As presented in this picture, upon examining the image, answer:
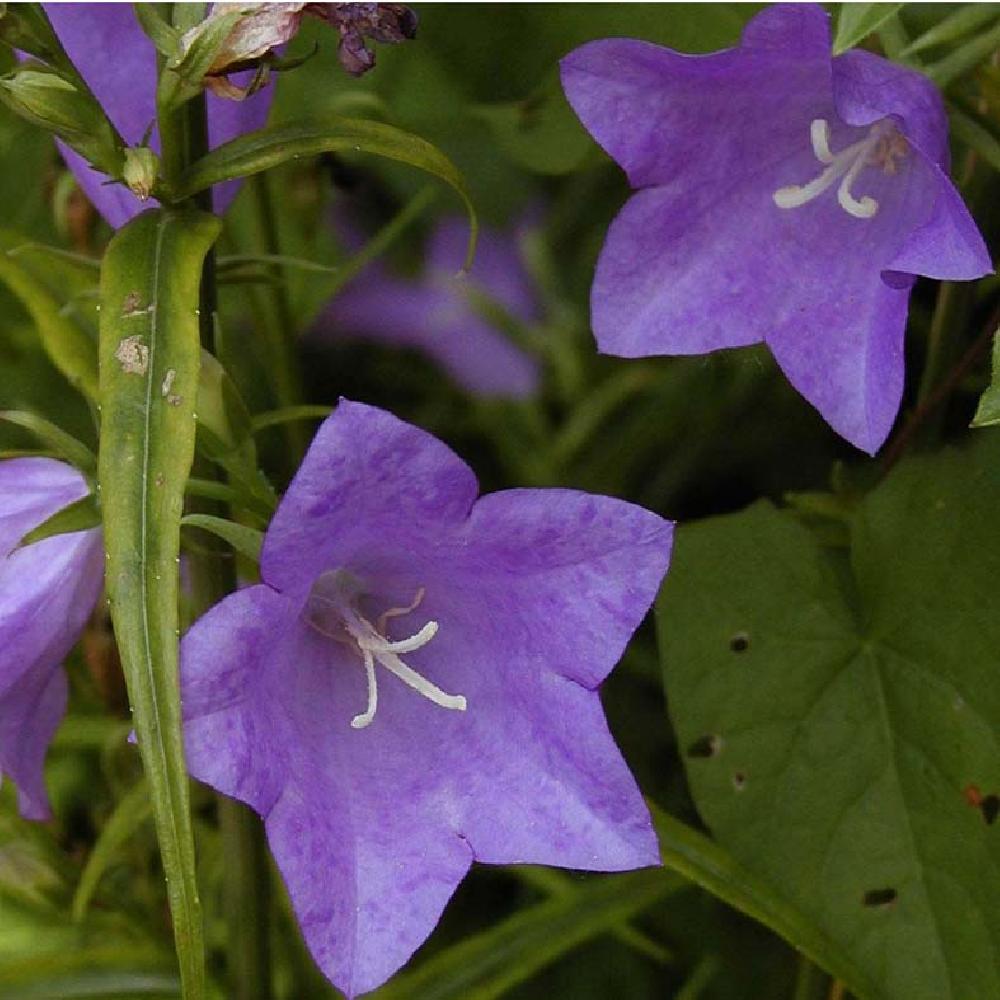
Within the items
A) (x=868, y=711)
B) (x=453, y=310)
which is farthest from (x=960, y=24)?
(x=453, y=310)

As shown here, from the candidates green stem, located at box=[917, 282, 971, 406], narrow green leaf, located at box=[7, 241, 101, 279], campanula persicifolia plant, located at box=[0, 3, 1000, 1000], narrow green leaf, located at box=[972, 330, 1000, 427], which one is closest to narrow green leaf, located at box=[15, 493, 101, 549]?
campanula persicifolia plant, located at box=[0, 3, 1000, 1000]

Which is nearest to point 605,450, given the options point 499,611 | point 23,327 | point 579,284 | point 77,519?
point 579,284

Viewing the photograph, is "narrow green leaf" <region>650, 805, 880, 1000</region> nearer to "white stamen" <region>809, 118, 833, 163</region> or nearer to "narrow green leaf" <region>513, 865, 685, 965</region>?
"narrow green leaf" <region>513, 865, 685, 965</region>

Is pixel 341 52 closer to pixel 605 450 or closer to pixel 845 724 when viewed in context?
pixel 845 724

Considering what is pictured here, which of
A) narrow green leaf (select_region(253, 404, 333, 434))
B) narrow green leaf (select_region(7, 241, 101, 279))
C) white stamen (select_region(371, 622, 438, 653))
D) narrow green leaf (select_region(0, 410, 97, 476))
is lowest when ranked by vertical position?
white stamen (select_region(371, 622, 438, 653))

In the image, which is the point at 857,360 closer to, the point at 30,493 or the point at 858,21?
the point at 858,21

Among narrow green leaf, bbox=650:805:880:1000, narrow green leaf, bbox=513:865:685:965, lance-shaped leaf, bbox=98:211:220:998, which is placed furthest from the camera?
narrow green leaf, bbox=513:865:685:965
